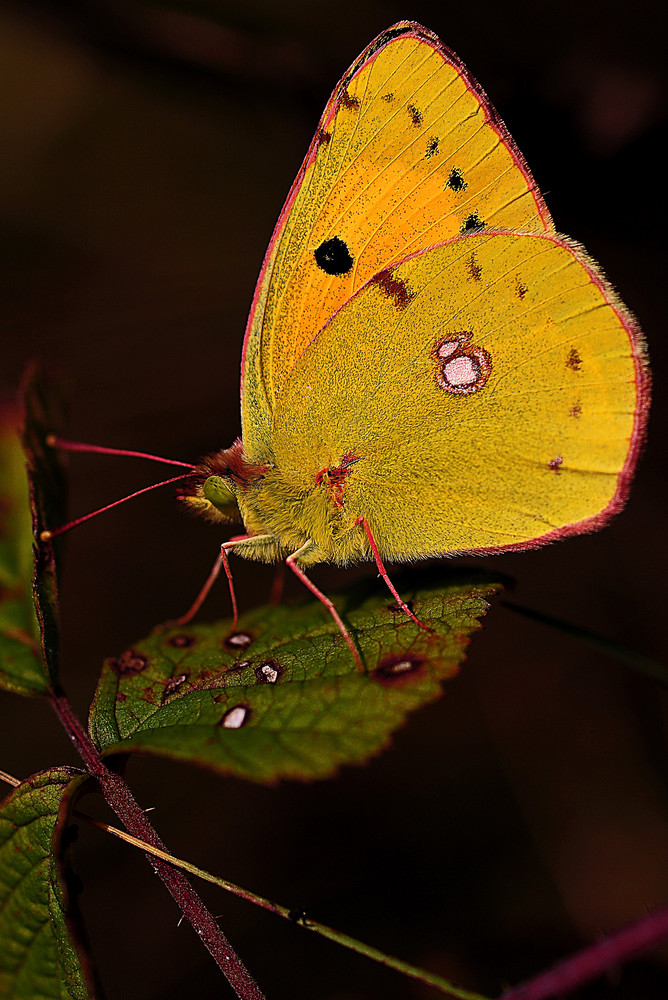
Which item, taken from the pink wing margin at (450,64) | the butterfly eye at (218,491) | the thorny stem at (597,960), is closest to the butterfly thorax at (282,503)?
the butterfly eye at (218,491)

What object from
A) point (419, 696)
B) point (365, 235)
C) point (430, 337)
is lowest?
point (419, 696)

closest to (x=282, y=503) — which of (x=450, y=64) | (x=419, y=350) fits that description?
(x=419, y=350)

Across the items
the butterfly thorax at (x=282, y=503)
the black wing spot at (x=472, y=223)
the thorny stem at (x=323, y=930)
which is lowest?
the thorny stem at (x=323, y=930)

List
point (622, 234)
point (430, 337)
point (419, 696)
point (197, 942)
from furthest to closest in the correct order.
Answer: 1. point (622, 234)
2. point (197, 942)
3. point (430, 337)
4. point (419, 696)

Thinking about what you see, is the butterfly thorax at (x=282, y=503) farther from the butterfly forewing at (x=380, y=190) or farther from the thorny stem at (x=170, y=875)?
the thorny stem at (x=170, y=875)

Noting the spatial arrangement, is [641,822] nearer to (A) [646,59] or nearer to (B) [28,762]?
(B) [28,762]


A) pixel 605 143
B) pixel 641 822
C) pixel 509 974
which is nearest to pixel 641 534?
pixel 641 822

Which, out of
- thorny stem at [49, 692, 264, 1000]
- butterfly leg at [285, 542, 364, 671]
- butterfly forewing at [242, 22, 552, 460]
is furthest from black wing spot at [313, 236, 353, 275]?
thorny stem at [49, 692, 264, 1000]

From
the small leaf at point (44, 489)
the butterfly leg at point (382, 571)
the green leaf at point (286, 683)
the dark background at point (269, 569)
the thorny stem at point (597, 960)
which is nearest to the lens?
the thorny stem at point (597, 960)
